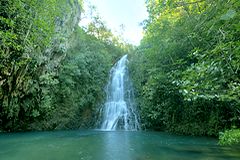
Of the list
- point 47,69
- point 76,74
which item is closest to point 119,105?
point 76,74

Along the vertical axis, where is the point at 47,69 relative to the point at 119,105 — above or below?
above

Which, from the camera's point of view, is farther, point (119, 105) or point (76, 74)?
point (119, 105)

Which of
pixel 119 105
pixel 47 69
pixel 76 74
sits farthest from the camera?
pixel 119 105

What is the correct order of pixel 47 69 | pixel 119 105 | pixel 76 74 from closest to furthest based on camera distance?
pixel 47 69
pixel 76 74
pixel 119 105

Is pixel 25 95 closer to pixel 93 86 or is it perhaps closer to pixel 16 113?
pixel 16 113

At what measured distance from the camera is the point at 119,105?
1437 centimetres

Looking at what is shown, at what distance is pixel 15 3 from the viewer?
23.5 feet

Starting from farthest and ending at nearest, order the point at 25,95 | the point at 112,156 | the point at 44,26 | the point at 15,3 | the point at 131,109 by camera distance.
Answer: the point at 131,109
the point at 25,95
the point at 44,26
the point at 15,3
the point at 112,156

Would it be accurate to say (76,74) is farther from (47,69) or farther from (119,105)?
(119,105)

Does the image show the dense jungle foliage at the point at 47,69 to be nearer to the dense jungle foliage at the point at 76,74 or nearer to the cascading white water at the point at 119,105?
the dense jungle foliage at the point at 76,74

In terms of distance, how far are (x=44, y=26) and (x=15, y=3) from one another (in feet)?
3.83

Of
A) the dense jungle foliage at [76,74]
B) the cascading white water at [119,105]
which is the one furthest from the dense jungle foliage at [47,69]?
the cascading white water at [119,105]

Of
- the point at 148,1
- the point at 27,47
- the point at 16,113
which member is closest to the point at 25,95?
the point at 16,113

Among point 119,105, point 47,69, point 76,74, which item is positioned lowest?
point 119,105
